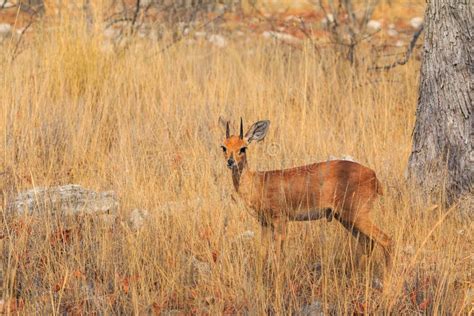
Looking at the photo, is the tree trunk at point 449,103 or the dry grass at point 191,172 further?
the tree trunk at point 449,103

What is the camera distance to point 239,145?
15.5ft

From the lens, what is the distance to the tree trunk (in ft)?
16.7

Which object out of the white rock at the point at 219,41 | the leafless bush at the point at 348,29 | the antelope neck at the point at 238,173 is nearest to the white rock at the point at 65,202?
the antelope neck at the point at 238,173

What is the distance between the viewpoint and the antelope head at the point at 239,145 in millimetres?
4652

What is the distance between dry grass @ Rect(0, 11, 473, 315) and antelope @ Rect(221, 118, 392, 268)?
10 centimetres

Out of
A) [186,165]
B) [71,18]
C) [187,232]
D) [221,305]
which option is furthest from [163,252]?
[71,18]

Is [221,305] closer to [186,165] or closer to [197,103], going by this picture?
[186,165]

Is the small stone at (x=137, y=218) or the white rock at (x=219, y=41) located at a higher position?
the white rock at (x=219, y=41)

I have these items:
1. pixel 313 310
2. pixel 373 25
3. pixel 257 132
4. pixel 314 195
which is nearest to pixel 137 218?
pixel 257 132

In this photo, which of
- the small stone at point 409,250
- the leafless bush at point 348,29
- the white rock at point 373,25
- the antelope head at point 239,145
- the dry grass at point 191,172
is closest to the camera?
the dry grass at point 191,172

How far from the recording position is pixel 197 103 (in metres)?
7.27

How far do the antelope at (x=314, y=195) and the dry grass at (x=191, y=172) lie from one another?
0.10 meters

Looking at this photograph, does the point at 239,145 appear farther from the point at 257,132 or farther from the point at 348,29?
the point at 348,29

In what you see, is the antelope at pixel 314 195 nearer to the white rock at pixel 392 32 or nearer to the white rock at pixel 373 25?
the white rock at pixel 392 32
